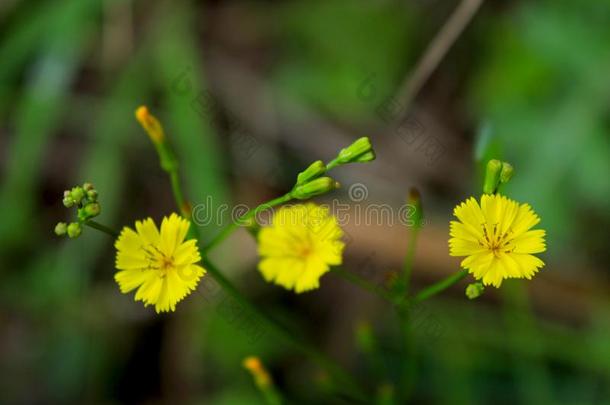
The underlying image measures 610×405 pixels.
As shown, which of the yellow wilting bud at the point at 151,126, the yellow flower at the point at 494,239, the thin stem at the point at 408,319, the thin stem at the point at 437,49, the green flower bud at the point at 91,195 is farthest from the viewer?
the thin stem at the point at 437,49

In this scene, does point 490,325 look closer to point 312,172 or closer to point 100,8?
point 312,172

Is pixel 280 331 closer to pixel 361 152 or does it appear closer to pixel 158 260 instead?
pixel 158 260

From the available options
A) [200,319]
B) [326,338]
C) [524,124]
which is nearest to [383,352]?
[326,338]

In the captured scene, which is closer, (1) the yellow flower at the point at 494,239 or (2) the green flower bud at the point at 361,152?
(1) the yellow flower at the point at 494,239

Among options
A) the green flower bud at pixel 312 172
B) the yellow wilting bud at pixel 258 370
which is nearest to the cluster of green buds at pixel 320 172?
the green flower bud at pixel 312 172

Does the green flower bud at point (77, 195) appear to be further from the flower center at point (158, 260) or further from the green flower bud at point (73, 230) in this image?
the flower center at point (158, 260)

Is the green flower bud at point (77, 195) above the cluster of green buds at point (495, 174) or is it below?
Result: below

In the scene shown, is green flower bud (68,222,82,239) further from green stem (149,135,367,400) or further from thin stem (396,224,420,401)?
thin stem (396,224,420,401)
